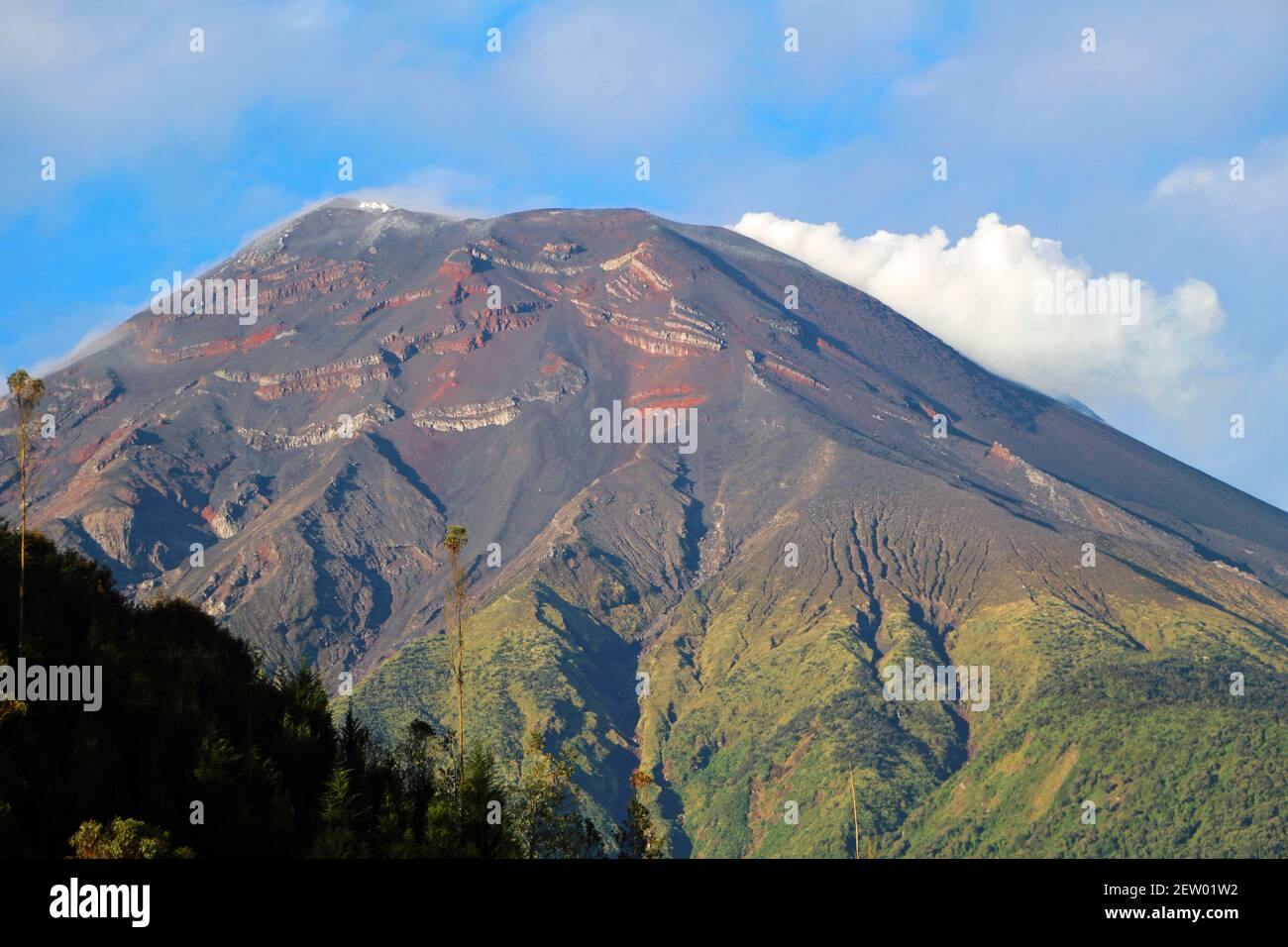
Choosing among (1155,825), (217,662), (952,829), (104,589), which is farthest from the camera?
(952,829)

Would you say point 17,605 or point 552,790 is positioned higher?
point 17,605

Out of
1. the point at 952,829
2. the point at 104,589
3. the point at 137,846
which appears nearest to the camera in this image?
the point at 137,846

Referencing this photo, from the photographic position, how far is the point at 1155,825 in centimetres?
16725

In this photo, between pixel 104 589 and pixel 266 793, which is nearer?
pixel 266 793

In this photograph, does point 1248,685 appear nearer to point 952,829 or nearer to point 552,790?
point 952,829

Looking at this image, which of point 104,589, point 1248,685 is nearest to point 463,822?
point 104,589

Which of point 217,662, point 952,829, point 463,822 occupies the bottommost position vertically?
point 952,829

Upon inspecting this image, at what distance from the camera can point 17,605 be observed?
158ft

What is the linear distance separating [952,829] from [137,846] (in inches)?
6541

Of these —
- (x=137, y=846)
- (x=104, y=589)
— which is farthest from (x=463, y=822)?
(x=104, y=589)

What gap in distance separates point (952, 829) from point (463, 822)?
152961mm
